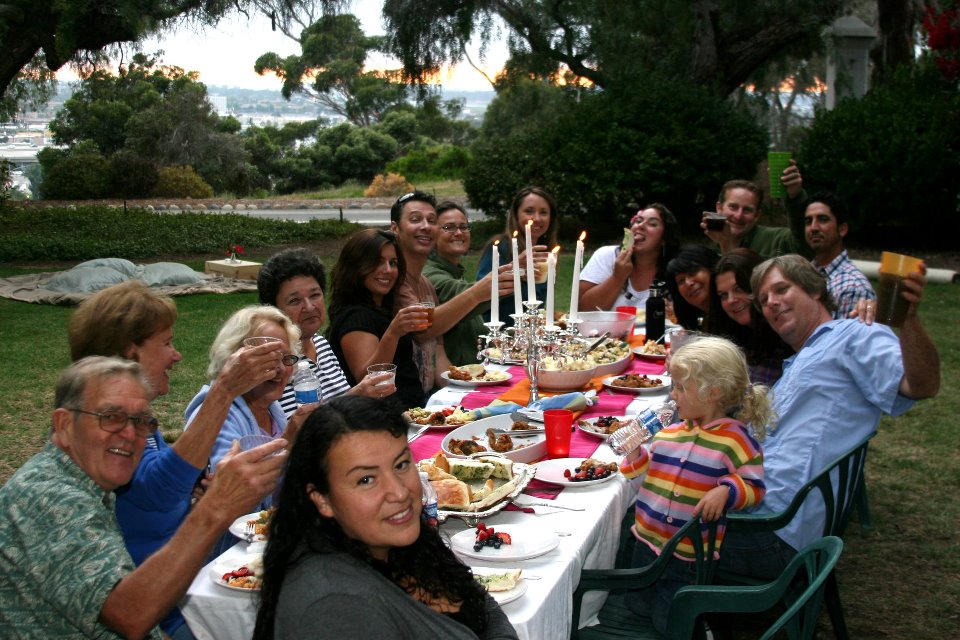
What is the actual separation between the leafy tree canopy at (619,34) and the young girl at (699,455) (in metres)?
12.6

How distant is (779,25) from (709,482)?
13552 mm

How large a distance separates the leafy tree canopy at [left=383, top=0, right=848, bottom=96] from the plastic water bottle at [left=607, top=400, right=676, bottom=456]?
12470 mm

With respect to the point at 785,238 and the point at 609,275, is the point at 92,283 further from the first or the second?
the point at 785,238


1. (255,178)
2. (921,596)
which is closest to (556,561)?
(921,596)

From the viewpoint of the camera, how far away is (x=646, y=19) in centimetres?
1566

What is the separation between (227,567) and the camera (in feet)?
8.47

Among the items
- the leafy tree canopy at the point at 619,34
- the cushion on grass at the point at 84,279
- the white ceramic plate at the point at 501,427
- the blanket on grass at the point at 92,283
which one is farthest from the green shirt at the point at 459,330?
the leafy tree canopy at the point at 619,34

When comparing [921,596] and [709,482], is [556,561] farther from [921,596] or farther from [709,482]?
[921,596]

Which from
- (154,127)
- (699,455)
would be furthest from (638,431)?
(154,127)

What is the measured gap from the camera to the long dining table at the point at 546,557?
2457 millimetres

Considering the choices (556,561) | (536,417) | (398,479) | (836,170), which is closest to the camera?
(398,479)

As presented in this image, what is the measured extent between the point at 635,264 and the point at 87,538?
15.8 ft

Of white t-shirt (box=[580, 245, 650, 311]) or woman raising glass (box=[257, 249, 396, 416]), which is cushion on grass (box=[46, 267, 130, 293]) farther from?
woman raising glass (box=[257, 249, 396, 416])

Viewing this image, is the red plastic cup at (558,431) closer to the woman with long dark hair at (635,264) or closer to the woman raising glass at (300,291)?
the woman raising glass at (300,291)
